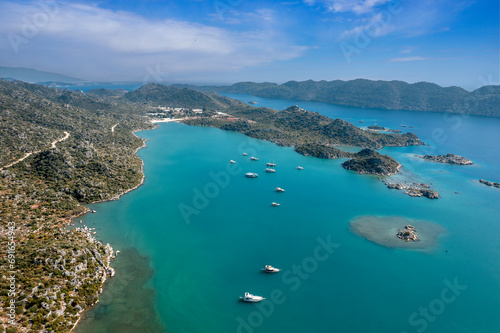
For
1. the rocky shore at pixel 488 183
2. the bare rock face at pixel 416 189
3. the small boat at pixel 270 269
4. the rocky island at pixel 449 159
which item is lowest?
the small boat at pixel 270 269

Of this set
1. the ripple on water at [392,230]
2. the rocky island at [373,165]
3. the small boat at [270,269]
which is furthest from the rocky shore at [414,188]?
the small boat at [270,269]

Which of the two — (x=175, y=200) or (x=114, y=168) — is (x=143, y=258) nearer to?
(x=175, y=200)

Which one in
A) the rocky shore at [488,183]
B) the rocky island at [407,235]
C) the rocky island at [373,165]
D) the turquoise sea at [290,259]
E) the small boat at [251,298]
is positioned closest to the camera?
the turquoise sea at [290,259]

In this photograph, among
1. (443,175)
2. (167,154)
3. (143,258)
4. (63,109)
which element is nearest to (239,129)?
(167,154)

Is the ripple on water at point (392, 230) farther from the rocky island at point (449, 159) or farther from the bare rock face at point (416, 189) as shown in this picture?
the rocky island at point (449, 159)

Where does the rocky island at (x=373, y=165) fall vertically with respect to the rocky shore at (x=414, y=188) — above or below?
above

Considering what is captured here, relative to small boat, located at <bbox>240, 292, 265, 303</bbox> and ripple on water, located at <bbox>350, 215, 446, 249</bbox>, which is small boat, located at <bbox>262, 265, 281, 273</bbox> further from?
ripple on water, located at <bbox>350, 215, 446, 249</bbox>

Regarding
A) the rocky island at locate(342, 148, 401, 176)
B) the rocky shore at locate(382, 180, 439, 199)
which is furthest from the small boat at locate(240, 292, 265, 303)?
the rocky island at locate(342, 148, 401, 176)
